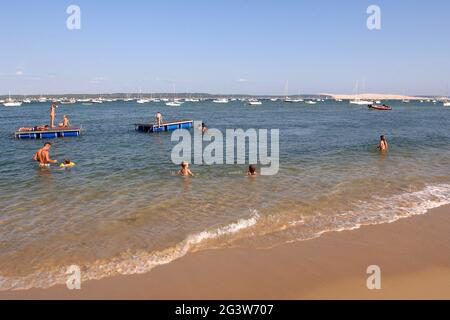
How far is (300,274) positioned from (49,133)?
33.6m

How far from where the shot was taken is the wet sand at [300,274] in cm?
707

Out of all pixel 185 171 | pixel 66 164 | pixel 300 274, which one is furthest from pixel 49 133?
pixel 300 274

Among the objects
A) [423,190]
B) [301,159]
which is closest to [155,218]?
[423,190]

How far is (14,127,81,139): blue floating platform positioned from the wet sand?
3078 centimetres

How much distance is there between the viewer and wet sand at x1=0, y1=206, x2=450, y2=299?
707 cm

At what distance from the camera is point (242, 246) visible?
9328mm

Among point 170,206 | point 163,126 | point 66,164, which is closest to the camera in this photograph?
point 170,206

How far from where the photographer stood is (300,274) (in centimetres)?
780

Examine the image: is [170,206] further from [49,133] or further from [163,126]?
[163,126]

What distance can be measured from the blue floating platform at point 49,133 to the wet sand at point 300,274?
3078cm

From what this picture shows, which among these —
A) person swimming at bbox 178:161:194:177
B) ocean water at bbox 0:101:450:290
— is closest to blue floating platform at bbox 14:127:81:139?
ocean water at bbox 0:101:450:290

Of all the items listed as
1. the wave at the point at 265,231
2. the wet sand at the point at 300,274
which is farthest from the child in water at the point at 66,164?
the wet sand at the point at 300,274

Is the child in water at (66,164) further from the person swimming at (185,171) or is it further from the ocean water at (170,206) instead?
the person swimming at (185,171)

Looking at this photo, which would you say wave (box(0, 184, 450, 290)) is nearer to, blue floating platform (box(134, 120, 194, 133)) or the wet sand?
the wet sand
